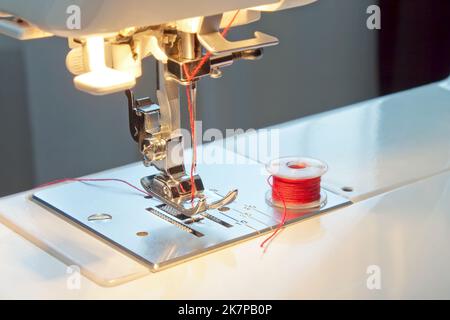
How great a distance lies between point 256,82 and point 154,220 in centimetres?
169

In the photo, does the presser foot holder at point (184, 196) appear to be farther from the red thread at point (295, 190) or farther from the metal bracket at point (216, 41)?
the metal bracket at point (216, 41)

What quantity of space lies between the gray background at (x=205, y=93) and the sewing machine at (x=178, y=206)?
95cm

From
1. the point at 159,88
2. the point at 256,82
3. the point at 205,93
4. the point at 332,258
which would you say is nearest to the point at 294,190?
the point at 332,258

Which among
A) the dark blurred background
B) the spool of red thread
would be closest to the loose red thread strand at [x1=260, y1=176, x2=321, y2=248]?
the spool of red thread

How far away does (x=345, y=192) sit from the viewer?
1724 millimetres

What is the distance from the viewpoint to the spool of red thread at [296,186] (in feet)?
5.37

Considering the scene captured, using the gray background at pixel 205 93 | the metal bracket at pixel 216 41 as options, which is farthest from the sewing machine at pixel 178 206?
the gray background at pixel 205 93

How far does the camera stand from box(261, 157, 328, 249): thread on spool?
1.64 m

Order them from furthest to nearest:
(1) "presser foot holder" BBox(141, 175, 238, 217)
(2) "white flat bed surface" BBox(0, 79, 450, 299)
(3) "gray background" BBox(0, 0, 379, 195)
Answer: (3) "gray background" BBox(0, 0, 379, 195) → (1) "presser foot holder" BBox(141, 175, 238, 217) → (2) "white flat bed surface" BBox(0, 79, 450, 299)

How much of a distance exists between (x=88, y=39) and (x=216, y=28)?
0.21 m

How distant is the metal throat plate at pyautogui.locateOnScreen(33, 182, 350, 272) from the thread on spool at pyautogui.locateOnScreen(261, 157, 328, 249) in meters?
0.02

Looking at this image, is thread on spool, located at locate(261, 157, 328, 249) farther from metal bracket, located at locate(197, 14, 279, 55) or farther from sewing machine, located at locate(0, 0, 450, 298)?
metal bracket, located at locate(197, 14, 279, 55)
